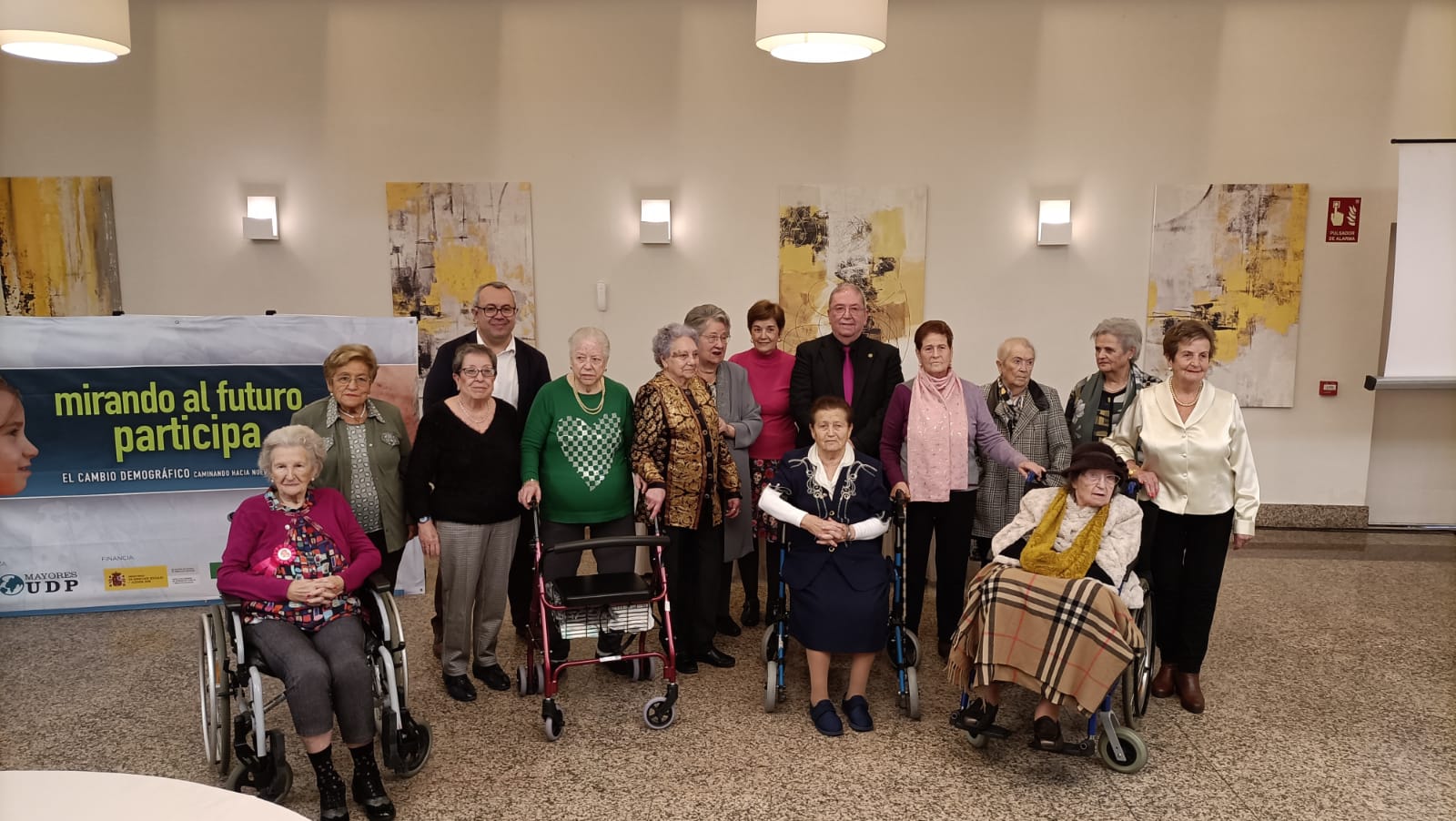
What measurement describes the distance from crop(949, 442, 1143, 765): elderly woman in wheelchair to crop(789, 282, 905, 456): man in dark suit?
3.08 ft

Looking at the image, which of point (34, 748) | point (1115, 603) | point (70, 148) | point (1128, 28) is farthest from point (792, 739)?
point (70, 148)

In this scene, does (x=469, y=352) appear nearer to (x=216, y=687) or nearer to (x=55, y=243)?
(x=216, y=687)

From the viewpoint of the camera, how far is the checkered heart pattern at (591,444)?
12.1 feet

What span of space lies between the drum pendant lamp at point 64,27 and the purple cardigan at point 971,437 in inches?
132

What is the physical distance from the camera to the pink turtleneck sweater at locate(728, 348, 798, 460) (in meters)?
4.32

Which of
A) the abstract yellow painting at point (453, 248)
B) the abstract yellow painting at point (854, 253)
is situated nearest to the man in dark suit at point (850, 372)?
the abstract yellow painting at point (854, 253)

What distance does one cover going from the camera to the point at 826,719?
3473 millimetres

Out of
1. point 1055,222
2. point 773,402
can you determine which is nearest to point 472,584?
point 773,402

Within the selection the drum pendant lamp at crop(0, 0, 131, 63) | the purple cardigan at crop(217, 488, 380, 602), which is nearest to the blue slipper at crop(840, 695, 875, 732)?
the purple cardigan at crop(217, 488, 380, 602)

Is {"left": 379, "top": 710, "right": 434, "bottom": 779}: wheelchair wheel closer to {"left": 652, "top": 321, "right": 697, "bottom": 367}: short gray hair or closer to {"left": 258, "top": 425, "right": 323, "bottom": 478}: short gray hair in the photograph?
{"left": 258, "top": 425, "right": 323, "bottom": 478}: short gray hair

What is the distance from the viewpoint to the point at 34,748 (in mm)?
3357

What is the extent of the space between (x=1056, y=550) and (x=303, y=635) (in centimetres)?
255

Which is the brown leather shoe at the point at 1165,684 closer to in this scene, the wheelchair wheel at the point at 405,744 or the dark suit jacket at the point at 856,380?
the dark suit jacket at the point at 856,380

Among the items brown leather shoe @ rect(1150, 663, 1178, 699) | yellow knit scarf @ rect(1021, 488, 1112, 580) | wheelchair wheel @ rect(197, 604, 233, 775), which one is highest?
yellow knit scarf @ rect(1021, 488, 1112, 580)
